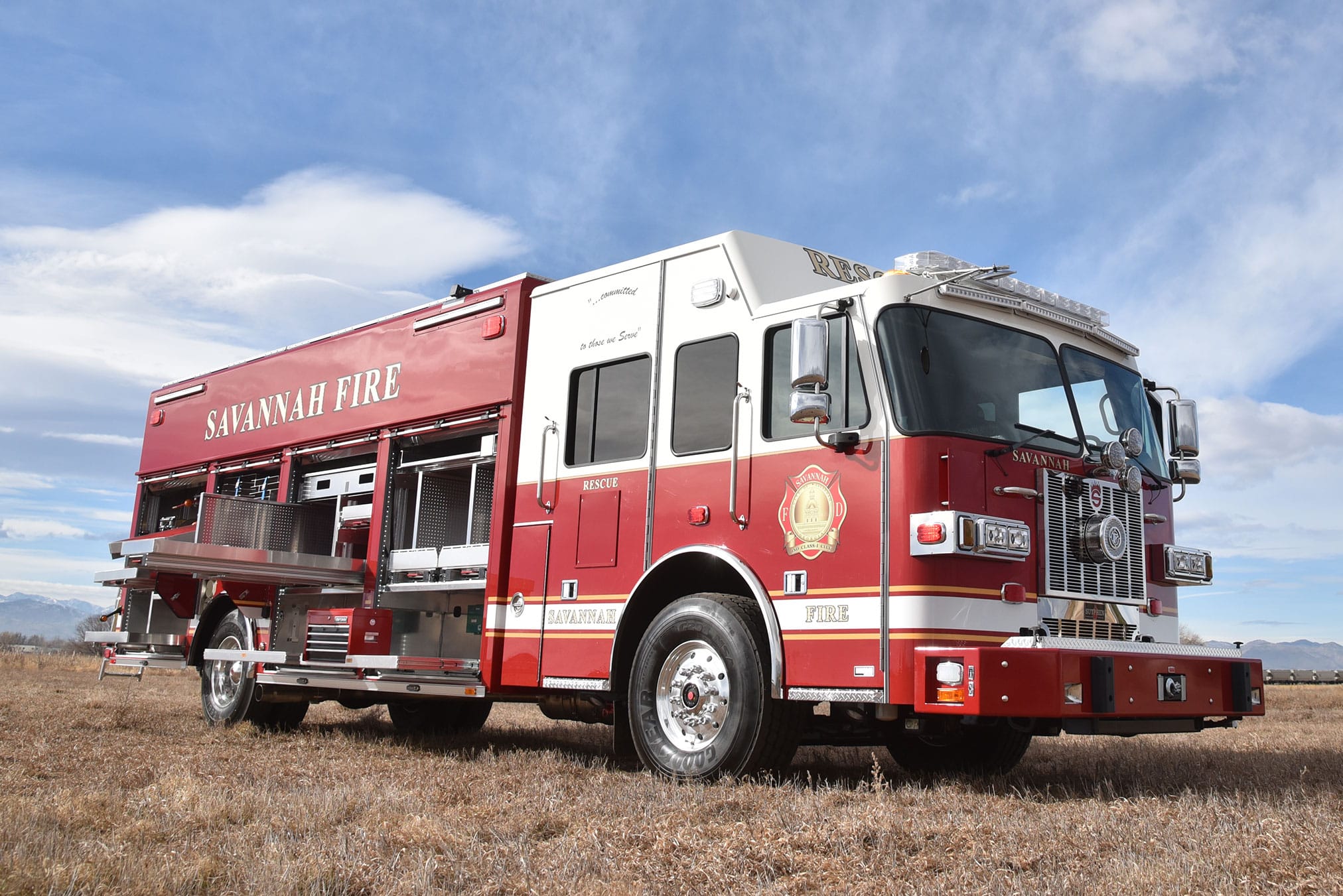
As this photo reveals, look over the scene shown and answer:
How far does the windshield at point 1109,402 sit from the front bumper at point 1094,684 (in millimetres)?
1328

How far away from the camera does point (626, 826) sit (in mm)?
4859

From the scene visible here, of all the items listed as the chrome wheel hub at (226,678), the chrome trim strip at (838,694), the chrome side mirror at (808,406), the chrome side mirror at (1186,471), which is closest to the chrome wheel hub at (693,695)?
the chrome trim strip at (838,694)

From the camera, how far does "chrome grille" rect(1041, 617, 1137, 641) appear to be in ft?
21.4

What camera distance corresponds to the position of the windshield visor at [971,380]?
20.9 ft

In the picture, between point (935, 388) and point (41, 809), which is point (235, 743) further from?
point (935, 388)

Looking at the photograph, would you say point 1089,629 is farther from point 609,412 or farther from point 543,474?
point 543,474

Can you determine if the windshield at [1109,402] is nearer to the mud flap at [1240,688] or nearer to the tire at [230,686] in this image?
the mud flap at [1240,688]

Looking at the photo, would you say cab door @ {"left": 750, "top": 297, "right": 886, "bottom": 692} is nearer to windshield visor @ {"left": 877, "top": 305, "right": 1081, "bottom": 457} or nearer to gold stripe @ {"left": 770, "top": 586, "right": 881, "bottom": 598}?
gold stripe @ {"left": 770, "top": 586, "right": 881, "bottom": 598}

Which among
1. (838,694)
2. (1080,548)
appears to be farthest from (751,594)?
(1080,548)

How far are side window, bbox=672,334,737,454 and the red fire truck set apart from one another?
2cm

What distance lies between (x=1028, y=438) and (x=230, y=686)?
791cm

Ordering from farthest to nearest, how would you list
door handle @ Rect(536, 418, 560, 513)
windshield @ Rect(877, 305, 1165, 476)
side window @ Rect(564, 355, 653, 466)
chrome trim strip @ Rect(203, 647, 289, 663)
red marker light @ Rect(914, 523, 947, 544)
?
chrome trim strip @ Rect(203, 647, 289, 663), door handle @ Rect(536, 418, 560, 513), side window @ Rect(564, 355, 653, 466), windshield @ Rect(877, 305, 1165, 476), red marker light @ Rect(914, 523, 947, 544)

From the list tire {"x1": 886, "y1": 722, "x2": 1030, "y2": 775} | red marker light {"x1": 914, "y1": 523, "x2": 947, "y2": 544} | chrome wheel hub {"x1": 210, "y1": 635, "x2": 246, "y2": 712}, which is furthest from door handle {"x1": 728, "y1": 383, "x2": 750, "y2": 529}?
chrome wheel hub {"x1": 210, "y1": 635, "x2": 246, "y2": 712}

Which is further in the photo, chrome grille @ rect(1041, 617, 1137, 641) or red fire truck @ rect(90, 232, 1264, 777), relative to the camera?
chrome grille @ rect(1041, 617, 1137, 641)
